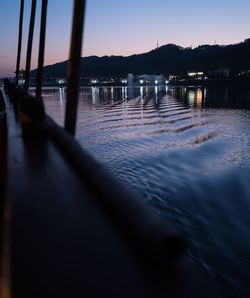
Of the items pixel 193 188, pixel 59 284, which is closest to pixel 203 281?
pixel 59 284

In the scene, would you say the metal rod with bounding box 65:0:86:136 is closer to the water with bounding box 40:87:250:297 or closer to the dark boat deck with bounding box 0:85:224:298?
the dark boat deck with bounding box 0:85:224:298

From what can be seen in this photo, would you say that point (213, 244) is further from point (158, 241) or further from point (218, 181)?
point (158, 241)

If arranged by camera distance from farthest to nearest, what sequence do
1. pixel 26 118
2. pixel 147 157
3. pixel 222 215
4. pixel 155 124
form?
1. pixel 155 124
2. pixel 147 157
3. pixel 222 215
4. pixel 26 118

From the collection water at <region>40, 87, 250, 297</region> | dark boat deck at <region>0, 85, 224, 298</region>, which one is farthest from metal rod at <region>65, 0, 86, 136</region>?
water at <region>40, 87, 250, 297</region>

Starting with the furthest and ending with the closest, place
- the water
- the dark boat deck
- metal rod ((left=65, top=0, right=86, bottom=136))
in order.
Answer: the water, metal rod ((left=65, top=0, right=86, bottom=136)), the dark boat deck

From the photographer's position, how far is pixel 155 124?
88.1 ft

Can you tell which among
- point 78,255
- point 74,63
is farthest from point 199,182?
point 78,255

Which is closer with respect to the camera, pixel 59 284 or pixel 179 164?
pixel 59 284

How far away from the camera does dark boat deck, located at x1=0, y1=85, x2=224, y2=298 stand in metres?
1.61

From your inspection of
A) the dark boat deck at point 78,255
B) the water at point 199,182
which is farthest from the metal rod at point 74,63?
the water at point 199,182

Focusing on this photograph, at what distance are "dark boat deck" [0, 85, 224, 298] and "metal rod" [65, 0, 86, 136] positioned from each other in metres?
2.81

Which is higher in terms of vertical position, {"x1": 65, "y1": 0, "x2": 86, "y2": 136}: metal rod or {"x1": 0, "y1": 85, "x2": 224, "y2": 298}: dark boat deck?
{"x1": 65, "y1": 0, "x2": 86, "y2": 136}: metal rod

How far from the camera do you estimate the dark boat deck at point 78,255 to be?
161 centimetres

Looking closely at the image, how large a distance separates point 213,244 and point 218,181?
15.2ft
